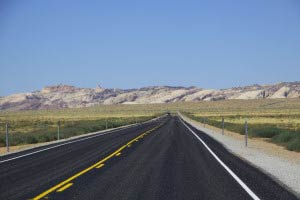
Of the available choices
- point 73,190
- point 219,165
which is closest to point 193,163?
point 219,165

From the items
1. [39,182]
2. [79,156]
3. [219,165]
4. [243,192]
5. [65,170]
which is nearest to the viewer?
[243,192]

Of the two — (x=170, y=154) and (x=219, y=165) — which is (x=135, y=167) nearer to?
(x=219, y=165)

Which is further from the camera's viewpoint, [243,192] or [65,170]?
[65,170]

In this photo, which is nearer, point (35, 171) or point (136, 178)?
point (136, 178)

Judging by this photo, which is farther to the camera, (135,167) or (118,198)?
(135,167)

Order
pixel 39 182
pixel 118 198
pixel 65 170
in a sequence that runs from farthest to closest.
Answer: pixel 65 170, pixel 39 182, pixel 118 198

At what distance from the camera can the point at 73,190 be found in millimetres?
11328

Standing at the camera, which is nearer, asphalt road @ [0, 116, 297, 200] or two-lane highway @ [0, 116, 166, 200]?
asphalt road @ [0, 116, 297, 200]

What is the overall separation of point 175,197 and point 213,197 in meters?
0.78

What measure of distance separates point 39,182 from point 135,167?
4.00 m

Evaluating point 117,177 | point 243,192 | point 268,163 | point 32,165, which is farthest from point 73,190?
point 268,163

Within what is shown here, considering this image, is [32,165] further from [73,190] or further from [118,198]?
[118,198]

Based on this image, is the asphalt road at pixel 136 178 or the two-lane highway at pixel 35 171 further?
the two-lane highway at pixel 35 171

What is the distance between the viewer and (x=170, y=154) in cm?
2094
